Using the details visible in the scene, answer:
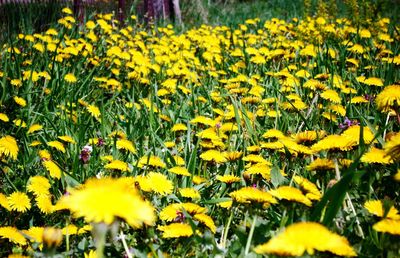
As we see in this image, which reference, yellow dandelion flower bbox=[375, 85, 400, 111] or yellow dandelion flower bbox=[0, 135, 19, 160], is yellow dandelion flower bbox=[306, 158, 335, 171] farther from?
yellow dandelion flower bbox=[0, 135, 19, 160]

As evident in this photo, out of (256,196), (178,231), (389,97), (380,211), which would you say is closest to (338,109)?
(389,97)

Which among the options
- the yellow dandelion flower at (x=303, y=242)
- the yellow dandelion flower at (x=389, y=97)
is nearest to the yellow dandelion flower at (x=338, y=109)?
the yellow dandelion flower at (x=389, y=97)

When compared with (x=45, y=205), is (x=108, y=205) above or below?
above

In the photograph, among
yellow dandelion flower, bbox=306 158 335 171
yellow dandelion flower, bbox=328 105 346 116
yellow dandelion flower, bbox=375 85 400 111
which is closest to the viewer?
yellow dandelion flower, bbox=306 158 335 171

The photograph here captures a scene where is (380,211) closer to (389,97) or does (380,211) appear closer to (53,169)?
(389,97)

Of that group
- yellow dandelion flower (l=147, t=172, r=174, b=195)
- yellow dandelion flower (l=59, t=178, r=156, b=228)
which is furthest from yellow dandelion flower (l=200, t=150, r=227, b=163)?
yellow dandelion flower (l=59, t=178, r=156, b=228)

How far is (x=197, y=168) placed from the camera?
2010mm

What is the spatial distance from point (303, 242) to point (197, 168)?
1225mm

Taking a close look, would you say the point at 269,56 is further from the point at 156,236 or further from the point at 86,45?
the point at 156,236

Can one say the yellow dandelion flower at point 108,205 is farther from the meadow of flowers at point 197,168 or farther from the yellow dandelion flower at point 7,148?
the yellow dandelion flower at point 7,148

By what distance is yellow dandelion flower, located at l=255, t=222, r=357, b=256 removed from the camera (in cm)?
80

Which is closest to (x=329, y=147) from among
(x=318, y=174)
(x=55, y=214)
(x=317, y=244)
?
(x=318, y=174)

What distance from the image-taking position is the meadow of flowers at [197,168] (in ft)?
3.58

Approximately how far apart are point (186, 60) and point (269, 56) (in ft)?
2.67
